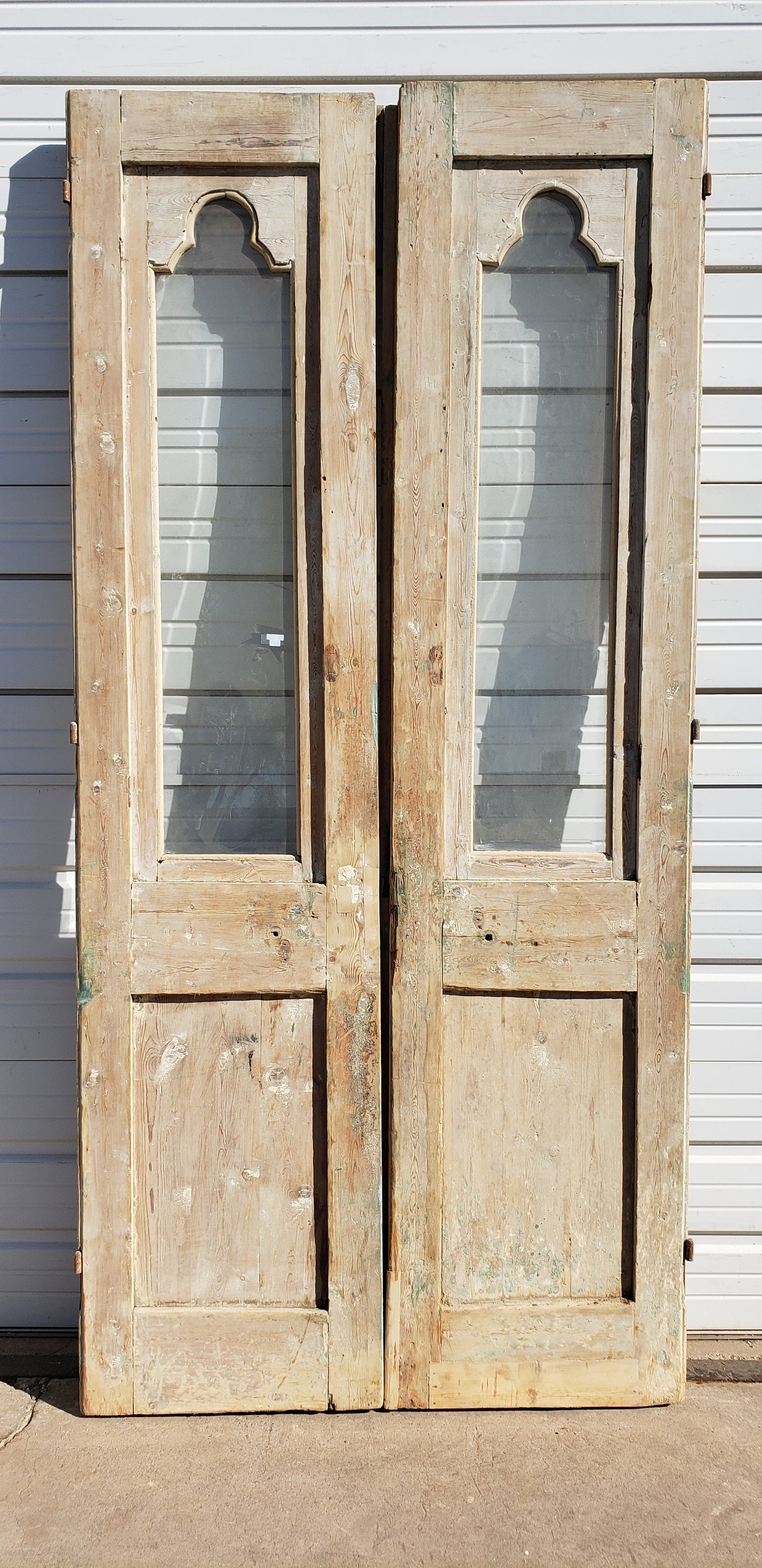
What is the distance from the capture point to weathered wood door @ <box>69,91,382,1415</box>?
2195mm

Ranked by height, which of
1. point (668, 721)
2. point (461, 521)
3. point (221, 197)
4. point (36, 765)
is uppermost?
point (221, 197)

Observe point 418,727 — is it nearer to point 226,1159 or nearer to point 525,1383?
point 226,1159

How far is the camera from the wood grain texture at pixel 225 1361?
7.43ft

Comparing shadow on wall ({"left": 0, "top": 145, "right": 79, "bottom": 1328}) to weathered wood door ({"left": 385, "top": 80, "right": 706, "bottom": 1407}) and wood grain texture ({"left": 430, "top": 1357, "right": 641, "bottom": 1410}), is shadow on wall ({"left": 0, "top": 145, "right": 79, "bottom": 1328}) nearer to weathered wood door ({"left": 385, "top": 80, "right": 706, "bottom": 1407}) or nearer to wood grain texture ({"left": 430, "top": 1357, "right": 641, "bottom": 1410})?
weathered wood door ({"left": 385, "top": 80, "right": 706, "bottom": 1407})

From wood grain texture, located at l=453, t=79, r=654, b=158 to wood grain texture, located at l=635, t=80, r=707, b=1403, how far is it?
0.05 meters

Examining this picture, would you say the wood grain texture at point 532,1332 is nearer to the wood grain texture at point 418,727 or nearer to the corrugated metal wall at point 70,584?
the wood grain texture at point 418,727

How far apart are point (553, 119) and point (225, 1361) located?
2.85 metres

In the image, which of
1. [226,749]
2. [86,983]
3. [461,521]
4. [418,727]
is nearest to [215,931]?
[86,983]

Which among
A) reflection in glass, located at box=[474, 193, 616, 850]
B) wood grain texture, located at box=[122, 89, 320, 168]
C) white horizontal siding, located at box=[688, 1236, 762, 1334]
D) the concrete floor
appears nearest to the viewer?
the concrete floor

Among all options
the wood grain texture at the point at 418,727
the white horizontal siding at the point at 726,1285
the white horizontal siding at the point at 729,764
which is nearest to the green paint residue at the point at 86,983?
the wood grain texture at the point at 418,727

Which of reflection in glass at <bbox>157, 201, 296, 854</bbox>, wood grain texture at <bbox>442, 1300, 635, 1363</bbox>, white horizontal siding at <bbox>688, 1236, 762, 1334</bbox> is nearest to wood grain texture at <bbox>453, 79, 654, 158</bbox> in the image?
reflection in glass at <bbox>157, 201, 296, 854</bbox>

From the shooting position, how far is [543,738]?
2363mm

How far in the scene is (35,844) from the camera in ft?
8.66

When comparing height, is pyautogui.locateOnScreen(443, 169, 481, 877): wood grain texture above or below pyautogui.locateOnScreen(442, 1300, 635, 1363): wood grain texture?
above
